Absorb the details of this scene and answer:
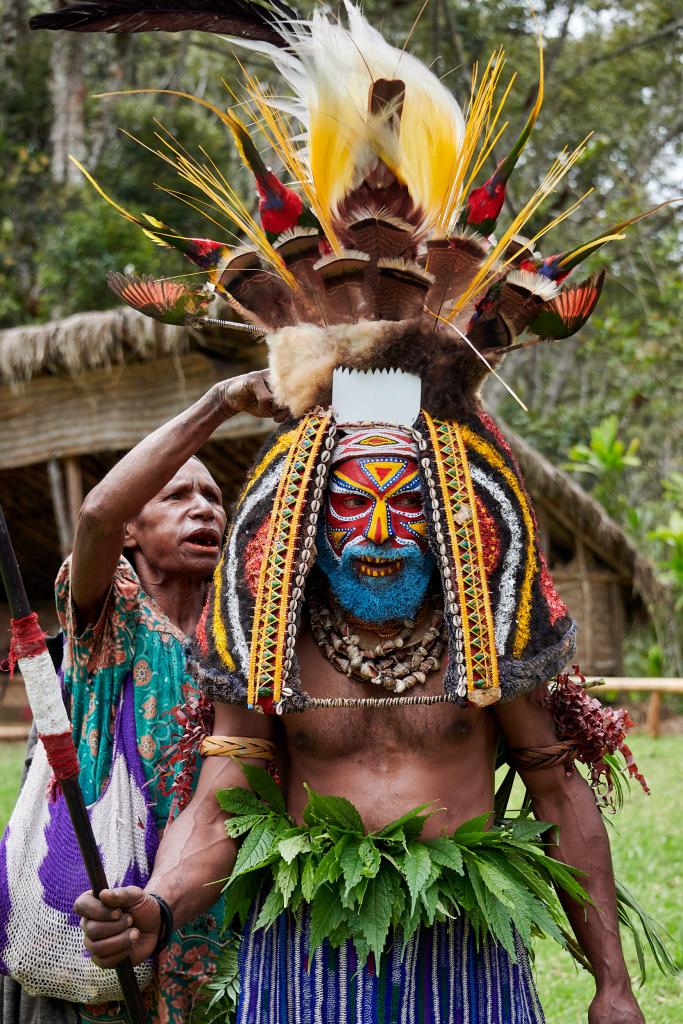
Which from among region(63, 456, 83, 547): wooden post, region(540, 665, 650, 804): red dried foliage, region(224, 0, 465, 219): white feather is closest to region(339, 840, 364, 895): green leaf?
region(540, 665, 650, 804): red dried foliage

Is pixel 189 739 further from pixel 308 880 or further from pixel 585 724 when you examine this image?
pixel 585 724

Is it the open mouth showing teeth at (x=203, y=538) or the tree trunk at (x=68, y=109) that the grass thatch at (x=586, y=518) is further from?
the tree trunk at (x=68, y=109)

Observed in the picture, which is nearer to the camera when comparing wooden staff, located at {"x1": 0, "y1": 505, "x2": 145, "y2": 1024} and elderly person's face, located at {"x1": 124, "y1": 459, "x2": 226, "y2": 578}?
wooden staff, located at {"x1": 0, "y1": 505, "x2": 145, "y2": 1024}

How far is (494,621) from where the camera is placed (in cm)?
261

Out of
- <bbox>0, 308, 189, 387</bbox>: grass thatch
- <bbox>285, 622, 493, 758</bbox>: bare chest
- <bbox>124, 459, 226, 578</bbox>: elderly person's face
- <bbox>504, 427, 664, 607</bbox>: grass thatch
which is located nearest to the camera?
<bbox>285, 622, 493, 758</bbox>: bare chest

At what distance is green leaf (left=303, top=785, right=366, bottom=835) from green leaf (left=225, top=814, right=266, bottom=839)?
5.1 inches

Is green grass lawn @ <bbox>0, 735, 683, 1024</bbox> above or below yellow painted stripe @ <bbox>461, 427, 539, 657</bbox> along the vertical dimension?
below

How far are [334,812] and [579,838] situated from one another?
64cm

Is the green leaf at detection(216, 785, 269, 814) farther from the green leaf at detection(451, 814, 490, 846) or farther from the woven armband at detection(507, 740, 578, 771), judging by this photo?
the woven armband at detection(507, 740, 578, 771)

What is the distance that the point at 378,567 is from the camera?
8.79 ft

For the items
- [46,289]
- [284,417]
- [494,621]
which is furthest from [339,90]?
[46,289]

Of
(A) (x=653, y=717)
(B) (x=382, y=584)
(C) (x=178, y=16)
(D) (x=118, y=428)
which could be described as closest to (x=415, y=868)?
(B) (x=382, y=584)

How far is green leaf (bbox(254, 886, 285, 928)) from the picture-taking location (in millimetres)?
2594

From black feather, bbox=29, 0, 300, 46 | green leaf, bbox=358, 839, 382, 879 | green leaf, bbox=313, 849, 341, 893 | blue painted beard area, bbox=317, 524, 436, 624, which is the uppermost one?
black feather, bbox=29, 0, 300, 46
